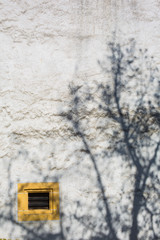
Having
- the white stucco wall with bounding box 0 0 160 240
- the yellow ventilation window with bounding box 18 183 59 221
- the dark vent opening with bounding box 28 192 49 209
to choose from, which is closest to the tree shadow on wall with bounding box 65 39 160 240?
the white stucco wall with bounding box 0 0 160 240

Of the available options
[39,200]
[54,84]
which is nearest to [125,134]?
[54,84]

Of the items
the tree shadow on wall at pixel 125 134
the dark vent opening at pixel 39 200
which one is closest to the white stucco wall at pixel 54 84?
the tree shadow on wall at pixel 125 134

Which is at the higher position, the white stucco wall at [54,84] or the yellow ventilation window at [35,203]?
the white stucco wall at [54,84]

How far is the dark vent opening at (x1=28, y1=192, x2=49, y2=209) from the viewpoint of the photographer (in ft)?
13.5

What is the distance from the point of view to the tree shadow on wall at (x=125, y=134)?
4020 mm

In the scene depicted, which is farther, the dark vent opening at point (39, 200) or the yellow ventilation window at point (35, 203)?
the dark vent opening at point (39, 200)

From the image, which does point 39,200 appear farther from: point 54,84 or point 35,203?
point 54,84

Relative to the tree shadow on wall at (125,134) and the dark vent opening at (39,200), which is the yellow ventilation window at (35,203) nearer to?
the dark vent opening at (39,200)

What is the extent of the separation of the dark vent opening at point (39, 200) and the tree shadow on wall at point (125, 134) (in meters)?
0.40

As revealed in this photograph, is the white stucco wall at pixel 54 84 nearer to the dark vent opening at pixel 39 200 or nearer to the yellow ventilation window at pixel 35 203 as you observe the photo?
the yellow ventilation window at pixel 35 203

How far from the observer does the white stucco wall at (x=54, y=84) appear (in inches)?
158

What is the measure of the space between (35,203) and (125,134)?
1.37 metres

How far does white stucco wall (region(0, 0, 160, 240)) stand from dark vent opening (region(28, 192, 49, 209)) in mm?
222

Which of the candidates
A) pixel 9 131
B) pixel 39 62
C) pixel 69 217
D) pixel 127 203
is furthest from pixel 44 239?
pixel 39 62
